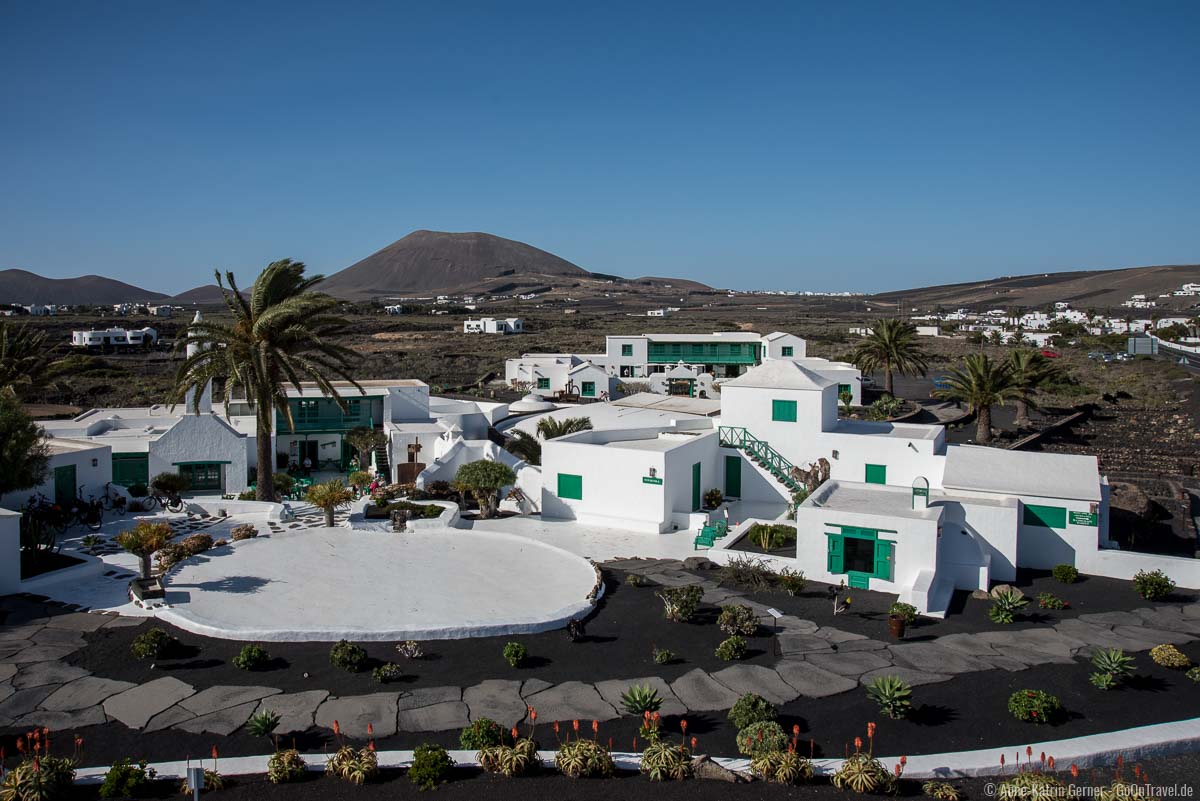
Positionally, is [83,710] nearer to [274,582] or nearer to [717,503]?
[274,582]

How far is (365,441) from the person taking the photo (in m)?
32.9

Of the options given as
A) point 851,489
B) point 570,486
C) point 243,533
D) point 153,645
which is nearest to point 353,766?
point 153,645

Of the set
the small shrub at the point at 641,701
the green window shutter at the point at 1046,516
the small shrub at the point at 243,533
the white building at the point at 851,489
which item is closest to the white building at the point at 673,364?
the white building at the point at 851,489

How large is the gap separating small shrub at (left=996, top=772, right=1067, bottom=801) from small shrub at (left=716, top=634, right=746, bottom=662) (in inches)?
199

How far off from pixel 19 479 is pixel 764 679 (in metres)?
18.9

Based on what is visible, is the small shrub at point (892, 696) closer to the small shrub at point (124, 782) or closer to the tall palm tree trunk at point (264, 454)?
the small shrub at point (124, 782)

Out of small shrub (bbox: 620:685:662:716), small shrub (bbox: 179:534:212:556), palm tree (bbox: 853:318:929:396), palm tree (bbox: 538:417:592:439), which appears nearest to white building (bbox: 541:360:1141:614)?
palm tree (bbox: 538:417:592:439)

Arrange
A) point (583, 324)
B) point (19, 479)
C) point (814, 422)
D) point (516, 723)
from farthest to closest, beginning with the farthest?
point (583, 324) → point (814, 422) → point (19, 479) → point (516, 723)

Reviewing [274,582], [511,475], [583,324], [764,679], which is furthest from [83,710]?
[583,324]

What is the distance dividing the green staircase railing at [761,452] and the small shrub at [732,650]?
13368 mm

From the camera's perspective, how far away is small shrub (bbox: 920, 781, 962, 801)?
10.2 metres

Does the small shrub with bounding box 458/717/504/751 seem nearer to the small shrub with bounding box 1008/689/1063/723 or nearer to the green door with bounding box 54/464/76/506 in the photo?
the small shrub with bounding box 1008/689/1063/723

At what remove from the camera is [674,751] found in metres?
10.8

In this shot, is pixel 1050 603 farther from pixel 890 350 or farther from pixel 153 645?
pixel 890 350
